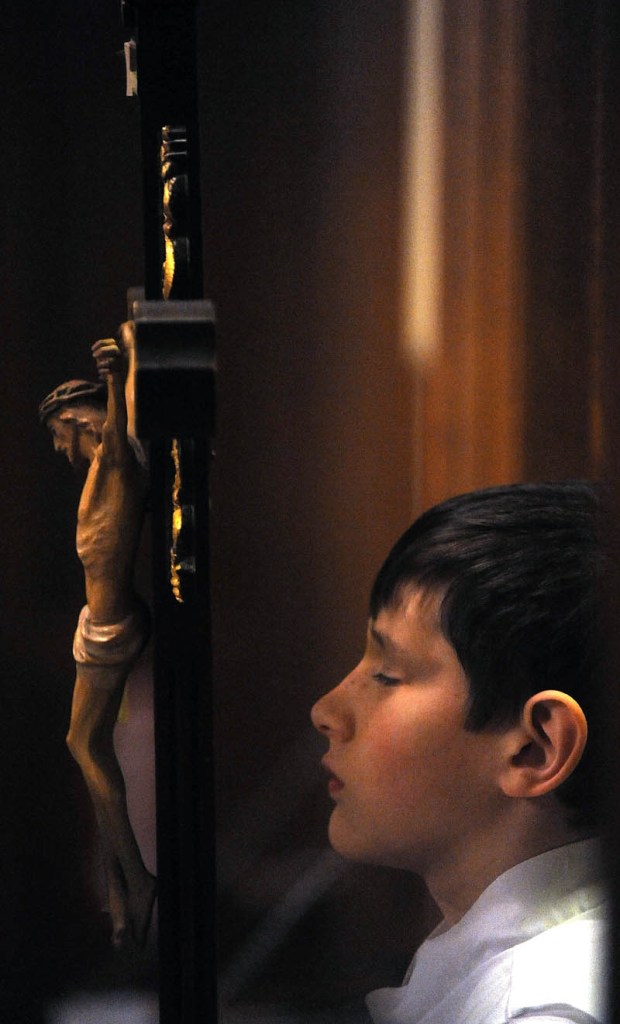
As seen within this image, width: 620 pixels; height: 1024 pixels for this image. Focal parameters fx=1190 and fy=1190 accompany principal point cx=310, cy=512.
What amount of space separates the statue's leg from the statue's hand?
18 centimetres

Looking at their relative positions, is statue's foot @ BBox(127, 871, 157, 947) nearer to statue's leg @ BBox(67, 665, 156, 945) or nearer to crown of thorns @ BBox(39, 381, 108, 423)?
statue's leg @ BBox(67, 665, 156, 945)

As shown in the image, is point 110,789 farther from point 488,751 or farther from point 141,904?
point 488,751

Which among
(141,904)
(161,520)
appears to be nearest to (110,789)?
(141,904)

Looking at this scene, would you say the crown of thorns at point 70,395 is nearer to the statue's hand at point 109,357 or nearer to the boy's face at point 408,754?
the statue's hand at point 109,357

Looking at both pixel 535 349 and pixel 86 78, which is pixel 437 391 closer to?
pixel 535 349

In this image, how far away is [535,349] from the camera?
74 cm

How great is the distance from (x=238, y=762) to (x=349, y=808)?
76mm

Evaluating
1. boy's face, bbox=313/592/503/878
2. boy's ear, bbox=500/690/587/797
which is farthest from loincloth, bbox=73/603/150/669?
boy's ear, bbox=500/690/587/797

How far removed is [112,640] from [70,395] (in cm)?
15

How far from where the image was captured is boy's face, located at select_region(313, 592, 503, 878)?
2.39 feet

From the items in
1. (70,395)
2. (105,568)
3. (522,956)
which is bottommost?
(522,956)

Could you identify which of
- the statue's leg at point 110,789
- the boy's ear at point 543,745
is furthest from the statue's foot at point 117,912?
the boy's ear at point 543,745

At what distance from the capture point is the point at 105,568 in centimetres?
72

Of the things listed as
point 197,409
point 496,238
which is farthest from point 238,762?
point 496,238
